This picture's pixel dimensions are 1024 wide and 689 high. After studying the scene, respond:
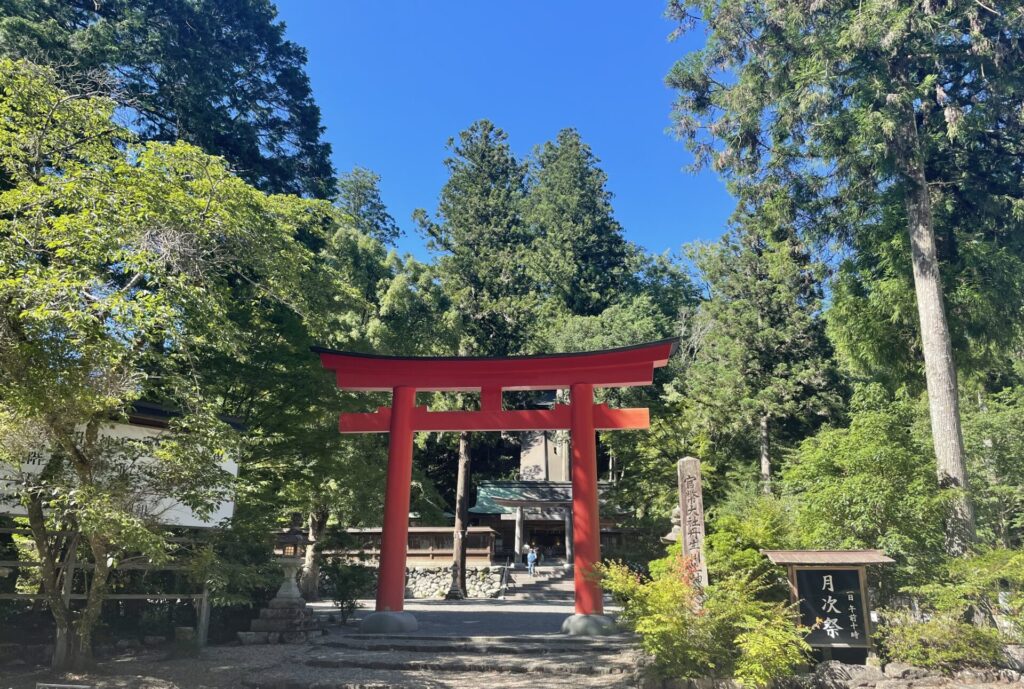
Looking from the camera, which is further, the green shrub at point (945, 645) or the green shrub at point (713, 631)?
the green shrub at point (945, 645)

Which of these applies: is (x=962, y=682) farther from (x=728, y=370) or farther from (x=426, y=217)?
(x=426, y=217)

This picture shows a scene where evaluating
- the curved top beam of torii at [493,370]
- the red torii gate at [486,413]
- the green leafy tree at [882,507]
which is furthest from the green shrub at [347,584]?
the green leafy tree at [882,507]

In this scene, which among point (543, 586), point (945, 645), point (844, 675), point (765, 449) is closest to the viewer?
point (844, 675)

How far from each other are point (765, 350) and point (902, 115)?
34.4 feet

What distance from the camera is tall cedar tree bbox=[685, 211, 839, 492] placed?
20719 millimetres

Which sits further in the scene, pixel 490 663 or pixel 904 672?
pixel 490 663

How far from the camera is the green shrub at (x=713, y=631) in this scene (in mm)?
6938

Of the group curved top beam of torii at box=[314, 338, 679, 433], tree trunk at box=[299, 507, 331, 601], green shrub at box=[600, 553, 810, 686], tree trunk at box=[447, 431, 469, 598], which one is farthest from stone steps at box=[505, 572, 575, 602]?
green shrub at box=[600, 553, 810, 686]

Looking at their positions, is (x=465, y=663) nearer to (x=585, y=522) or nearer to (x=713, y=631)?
(x=585, y=522)

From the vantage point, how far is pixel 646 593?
753 centimetres

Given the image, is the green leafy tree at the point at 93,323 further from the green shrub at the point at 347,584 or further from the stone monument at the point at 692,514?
the stone monument at the point at 692,514

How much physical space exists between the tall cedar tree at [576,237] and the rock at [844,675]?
29417 millimetres

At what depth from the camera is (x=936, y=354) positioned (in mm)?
11898

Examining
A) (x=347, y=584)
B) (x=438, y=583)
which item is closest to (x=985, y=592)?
(x=347, y=584)
